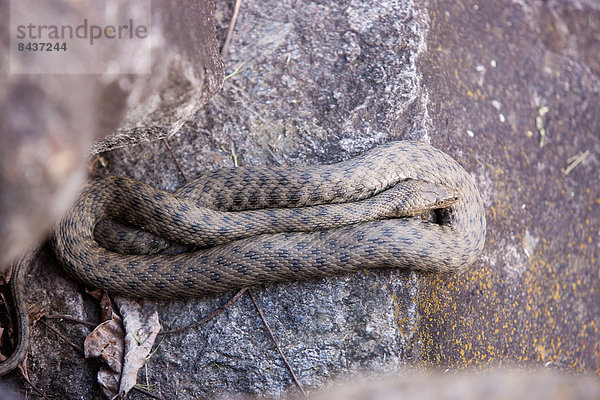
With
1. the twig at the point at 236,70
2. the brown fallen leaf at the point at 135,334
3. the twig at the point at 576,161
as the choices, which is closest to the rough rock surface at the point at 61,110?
the twig at the point at 236,70

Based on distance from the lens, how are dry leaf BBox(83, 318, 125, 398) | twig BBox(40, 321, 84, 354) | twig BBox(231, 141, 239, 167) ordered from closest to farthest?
1. dry leaf BBox(83, 318, 125, 398)
2. twig BBox(40, 321, 84, 354)
3. twig BBox(231, 141, 239, 167)

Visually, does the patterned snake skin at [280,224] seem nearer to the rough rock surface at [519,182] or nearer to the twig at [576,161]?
the rough rock surface at [519,182]

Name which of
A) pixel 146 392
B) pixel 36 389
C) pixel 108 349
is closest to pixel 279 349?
pixel 146 392

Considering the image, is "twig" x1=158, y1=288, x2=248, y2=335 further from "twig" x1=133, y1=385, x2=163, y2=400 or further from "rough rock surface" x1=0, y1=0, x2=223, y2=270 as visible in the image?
"rough rock surface" x1=0, y1=0, x2=223, y2=270

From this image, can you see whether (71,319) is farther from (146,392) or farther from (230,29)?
(230,29)

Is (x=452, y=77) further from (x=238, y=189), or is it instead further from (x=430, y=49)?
(x=238, y=189)

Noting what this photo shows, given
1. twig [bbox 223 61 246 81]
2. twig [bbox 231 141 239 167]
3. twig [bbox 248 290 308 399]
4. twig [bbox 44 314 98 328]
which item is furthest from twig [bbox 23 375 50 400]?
twig [bbox 223 61 246 81]
